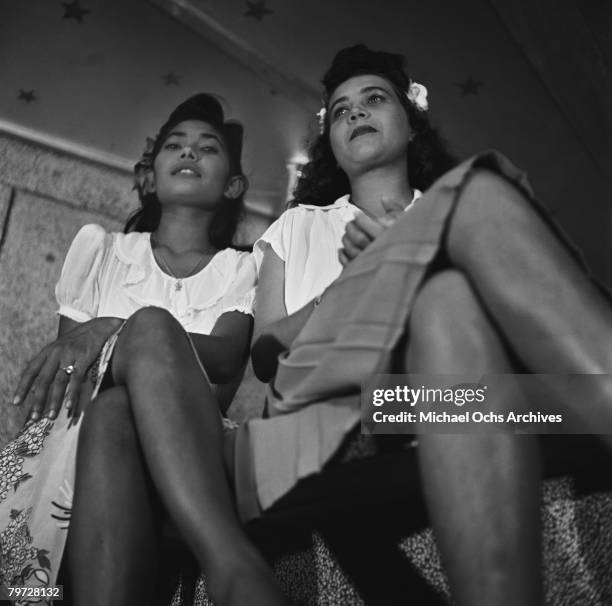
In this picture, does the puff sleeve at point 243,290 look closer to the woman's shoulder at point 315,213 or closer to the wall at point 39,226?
the woman's shoulder at point 315,213

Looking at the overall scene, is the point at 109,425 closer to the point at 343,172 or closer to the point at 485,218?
the point at 485,218

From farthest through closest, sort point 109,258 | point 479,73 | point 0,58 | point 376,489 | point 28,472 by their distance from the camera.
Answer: point 479,73
point 0,58
point 109,258
point 28,472
point 376,489

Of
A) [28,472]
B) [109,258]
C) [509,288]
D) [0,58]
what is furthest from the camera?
[0,58]

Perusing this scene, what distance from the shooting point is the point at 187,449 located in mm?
802

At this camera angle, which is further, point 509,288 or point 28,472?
point 28,472

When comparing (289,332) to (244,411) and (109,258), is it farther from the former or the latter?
(244,411)

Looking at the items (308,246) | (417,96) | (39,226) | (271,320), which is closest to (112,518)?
(271,320)

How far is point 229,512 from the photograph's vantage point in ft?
2.55

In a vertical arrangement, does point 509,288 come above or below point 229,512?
above

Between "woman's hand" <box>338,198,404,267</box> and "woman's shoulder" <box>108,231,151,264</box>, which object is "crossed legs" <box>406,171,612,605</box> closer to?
"woman's hand" <box>338,198,404,267</box>

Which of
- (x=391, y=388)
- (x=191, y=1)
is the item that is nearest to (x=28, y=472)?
(x=391, y=388)

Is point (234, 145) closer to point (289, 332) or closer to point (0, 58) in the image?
point (0, 58)

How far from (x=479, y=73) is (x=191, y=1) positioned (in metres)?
0.71

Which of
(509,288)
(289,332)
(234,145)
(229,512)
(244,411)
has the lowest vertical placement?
(229,512)
